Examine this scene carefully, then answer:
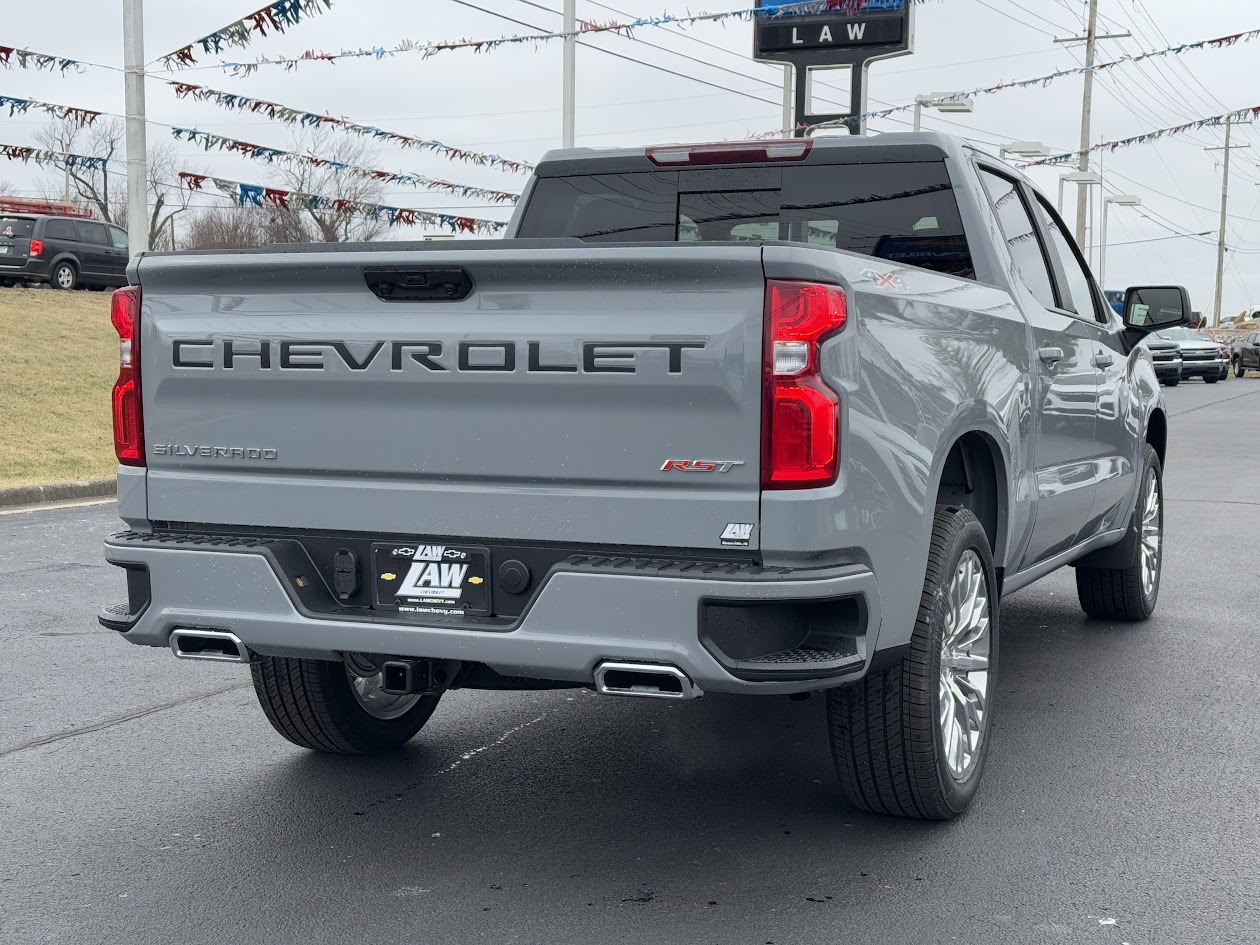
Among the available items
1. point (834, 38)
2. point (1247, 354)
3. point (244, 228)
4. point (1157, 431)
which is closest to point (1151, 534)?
point (1157, 431)

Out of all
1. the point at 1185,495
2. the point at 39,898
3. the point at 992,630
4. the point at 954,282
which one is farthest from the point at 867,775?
the point at 1185,495

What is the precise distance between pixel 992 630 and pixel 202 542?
7.76ft

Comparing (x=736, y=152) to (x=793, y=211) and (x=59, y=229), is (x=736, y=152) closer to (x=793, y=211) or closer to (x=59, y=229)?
(x=793, y=211)

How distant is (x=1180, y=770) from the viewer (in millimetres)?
4906

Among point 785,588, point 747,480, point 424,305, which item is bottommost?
point 785,588

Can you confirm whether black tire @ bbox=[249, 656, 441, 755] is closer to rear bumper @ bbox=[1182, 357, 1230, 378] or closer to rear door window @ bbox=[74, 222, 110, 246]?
rear door window @ bbox=[74, 222, 110, 246]

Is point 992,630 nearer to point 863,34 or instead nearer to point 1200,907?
point 1200,907

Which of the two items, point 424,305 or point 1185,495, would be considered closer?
point 424,305

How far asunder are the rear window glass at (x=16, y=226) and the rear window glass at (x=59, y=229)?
332 millimetres

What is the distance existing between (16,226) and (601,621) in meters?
29.7

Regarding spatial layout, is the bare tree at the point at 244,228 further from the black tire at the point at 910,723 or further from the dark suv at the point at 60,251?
the black tire at the point at 910,723

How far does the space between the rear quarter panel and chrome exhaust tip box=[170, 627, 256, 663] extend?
1458 mm

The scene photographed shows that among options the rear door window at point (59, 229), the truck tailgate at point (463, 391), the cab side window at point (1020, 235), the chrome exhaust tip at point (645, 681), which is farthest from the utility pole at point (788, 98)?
the chrome exhaust tip at point (645, 681)

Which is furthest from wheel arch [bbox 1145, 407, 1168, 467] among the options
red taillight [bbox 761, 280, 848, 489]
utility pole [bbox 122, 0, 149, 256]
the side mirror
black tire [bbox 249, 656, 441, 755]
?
utility pole [bbox 122, 0, 149, 256]
